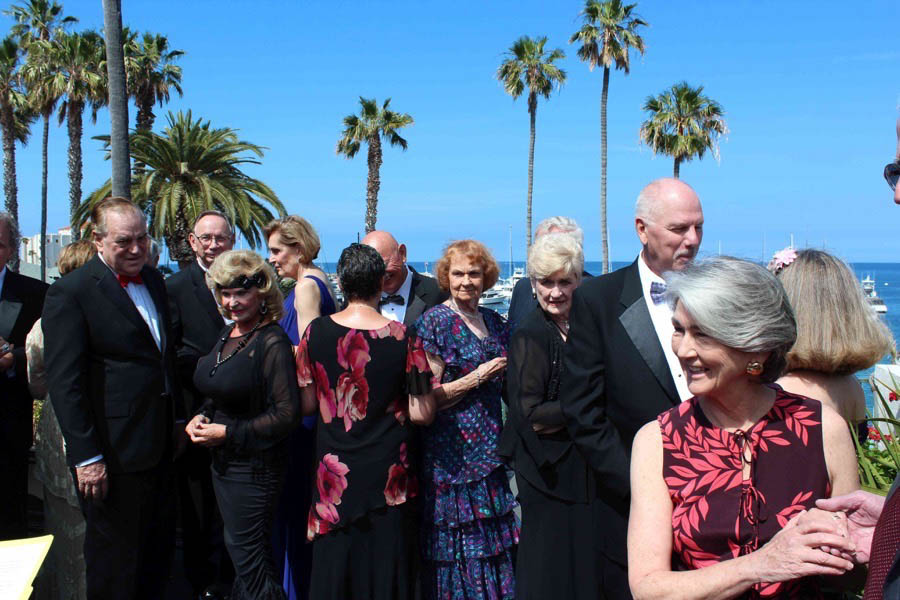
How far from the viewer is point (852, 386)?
111 inches

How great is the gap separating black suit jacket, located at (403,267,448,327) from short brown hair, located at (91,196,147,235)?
1.87 metres

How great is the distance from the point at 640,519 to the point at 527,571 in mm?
1785

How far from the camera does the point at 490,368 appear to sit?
3.85 metres

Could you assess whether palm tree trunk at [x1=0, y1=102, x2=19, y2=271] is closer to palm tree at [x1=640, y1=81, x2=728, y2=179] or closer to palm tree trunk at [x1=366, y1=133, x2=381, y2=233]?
palm tree trunk at [x1=366, y1=133, x2=381, y2=233]

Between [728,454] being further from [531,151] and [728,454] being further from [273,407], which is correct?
[531,151]

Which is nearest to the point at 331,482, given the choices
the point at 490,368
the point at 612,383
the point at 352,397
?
the point at 352,397

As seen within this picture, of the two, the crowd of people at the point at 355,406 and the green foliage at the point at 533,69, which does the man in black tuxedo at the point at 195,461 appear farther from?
the green foliage at the point at 533,69

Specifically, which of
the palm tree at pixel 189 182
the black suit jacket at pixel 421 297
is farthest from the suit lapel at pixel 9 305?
the palm tree at pixel 189 182

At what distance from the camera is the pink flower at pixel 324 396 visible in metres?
3.70

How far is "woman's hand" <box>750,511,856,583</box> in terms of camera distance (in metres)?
1.67

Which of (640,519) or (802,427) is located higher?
(802,427)

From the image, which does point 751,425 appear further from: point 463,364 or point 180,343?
point 180,343

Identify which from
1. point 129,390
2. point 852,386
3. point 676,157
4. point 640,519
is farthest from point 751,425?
point 676,157

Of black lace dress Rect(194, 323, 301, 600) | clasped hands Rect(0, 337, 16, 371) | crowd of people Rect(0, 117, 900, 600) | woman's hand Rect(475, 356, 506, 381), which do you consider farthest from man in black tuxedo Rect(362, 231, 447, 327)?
clasped hands Rect(0, 337, 16, 371)
